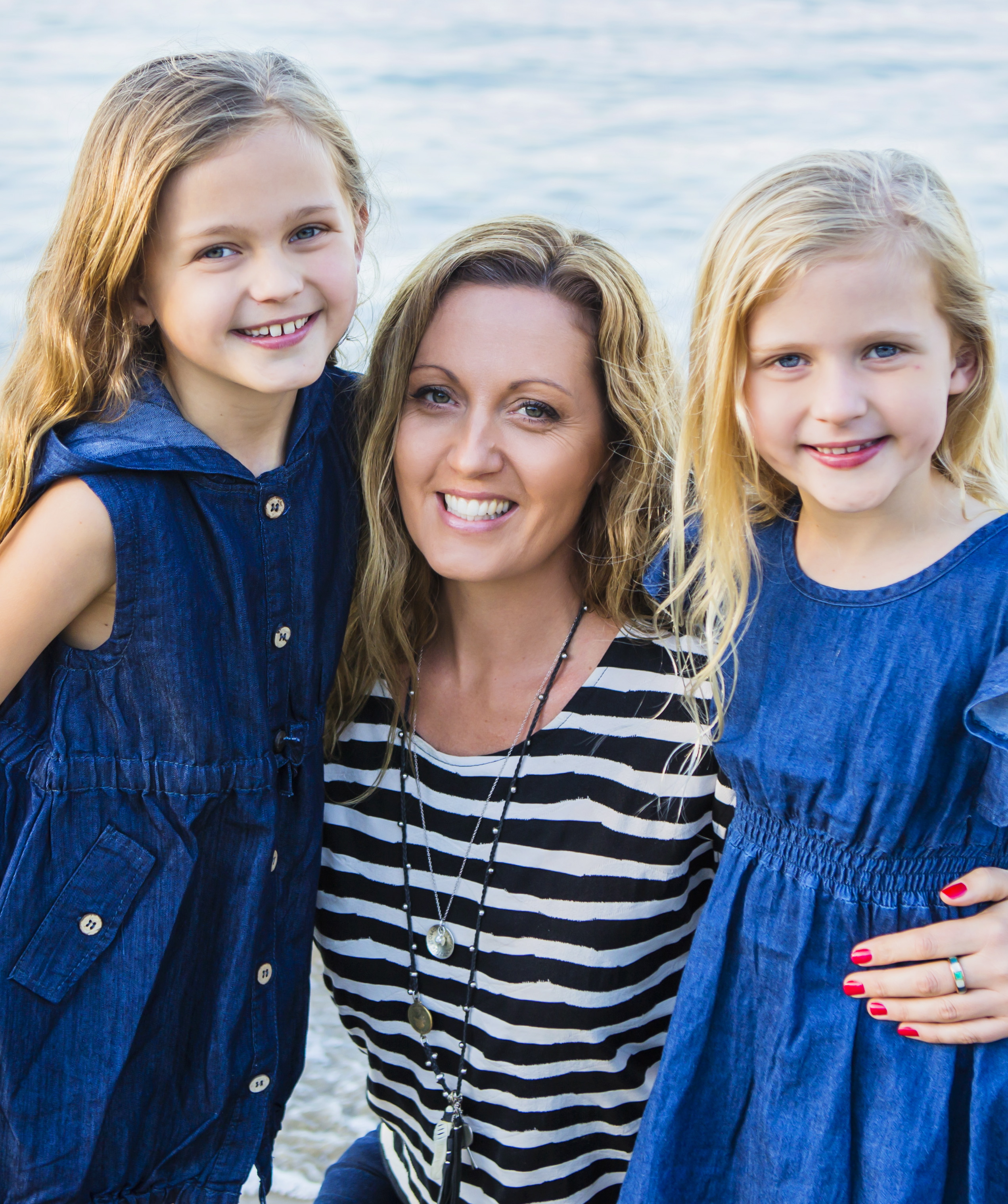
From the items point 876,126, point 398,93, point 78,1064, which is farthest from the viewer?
point 398,93

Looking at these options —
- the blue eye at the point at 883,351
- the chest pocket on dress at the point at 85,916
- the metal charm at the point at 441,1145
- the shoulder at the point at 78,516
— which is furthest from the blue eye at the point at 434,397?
the metal charm at the point at 441,1145

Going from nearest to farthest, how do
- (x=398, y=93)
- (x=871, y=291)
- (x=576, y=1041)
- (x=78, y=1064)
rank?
(x=871, y=291) → (x=78, y=1064) → (x=576, y=1041) → (x=398, y=93)

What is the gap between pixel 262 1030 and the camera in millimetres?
2053

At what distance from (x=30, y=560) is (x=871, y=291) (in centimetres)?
118

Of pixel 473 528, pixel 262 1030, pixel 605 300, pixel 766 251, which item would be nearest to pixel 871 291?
pixel 766 251

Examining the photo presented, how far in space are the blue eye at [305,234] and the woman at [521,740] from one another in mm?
178

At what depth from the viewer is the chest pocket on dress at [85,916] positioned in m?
1.87

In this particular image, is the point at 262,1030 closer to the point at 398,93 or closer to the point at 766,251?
the point at 766,251

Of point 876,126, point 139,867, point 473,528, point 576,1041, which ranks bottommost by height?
point 576,1041

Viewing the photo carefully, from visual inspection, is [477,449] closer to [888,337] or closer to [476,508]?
[476,508]

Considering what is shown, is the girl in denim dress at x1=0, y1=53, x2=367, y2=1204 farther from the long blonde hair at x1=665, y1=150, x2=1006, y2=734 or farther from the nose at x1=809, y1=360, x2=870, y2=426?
the nose at x1=809, y1=360, x2=870, y2=426

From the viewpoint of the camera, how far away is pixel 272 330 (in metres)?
1.93

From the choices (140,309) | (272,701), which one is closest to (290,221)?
(140,309)

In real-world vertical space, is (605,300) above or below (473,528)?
above
